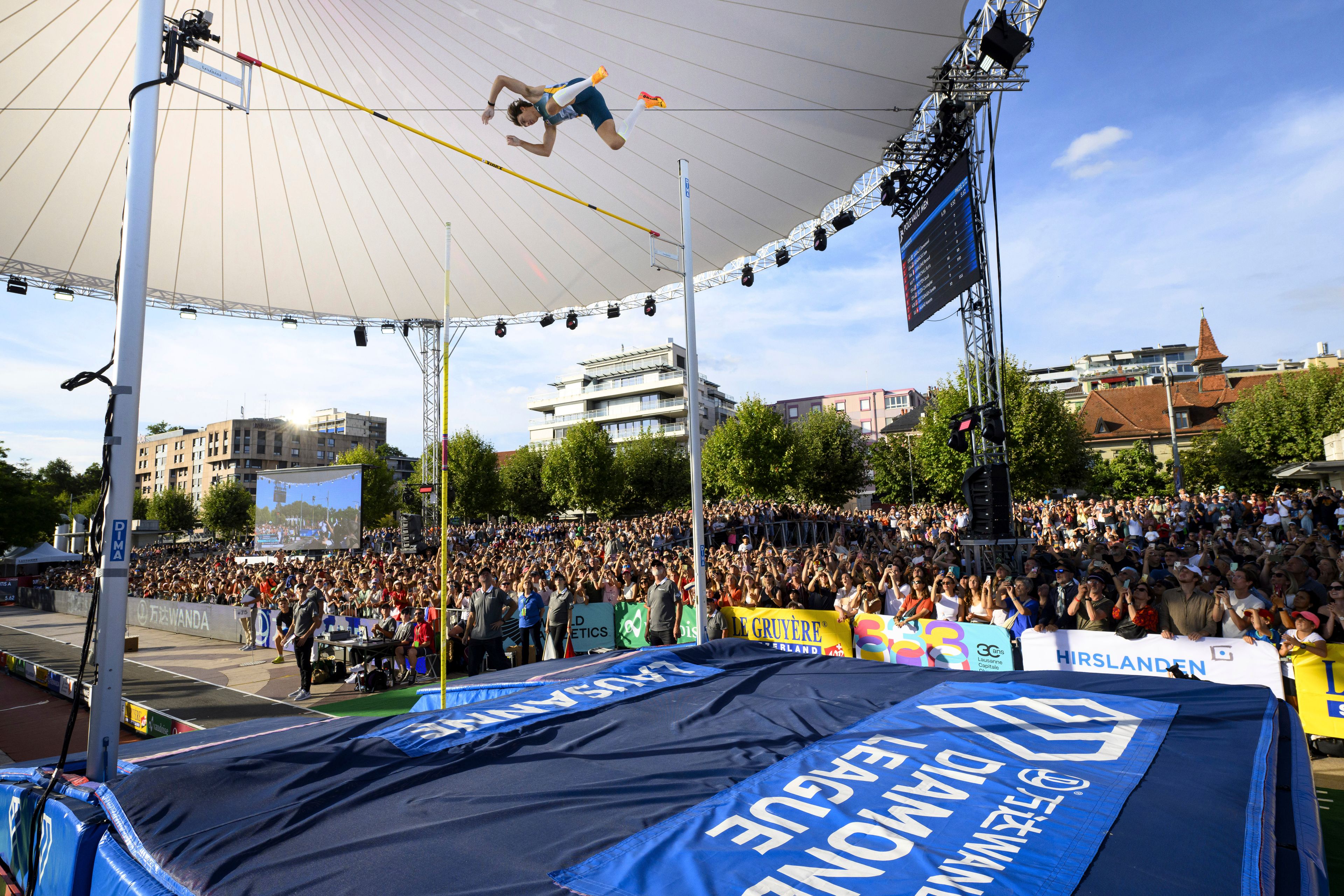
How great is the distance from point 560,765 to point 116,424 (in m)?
3.05

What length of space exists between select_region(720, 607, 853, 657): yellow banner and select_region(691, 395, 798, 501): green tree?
25990 mm

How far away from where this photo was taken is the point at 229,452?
93312 millimetres

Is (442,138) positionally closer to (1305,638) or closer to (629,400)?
(1305,638)

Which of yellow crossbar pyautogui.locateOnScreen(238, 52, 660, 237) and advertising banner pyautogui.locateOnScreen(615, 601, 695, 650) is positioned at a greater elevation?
yellow crossbar pyautogui.locateOnScreen(238, 52, 660, 237)

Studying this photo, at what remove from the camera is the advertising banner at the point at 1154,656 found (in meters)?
6.46

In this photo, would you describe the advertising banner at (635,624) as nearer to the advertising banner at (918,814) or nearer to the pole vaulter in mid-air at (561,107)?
the advertising banner at (918,814)

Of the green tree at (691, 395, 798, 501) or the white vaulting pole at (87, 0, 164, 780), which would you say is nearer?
the white vaulting pole at (87, 0, 164, 780)

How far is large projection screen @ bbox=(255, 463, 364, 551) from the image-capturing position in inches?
952

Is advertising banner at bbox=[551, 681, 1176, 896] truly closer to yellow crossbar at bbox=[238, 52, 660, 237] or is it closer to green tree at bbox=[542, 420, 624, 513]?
yellow crossbar at bbox=[238, 52, 660, 237]

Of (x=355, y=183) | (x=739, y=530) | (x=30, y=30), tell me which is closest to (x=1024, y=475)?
(x=739, y=530)

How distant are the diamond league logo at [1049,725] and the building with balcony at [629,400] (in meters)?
52.5

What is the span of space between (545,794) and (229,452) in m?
110

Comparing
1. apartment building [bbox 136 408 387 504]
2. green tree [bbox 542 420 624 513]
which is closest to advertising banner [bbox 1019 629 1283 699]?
green tree [bbox 542 420 624 513]

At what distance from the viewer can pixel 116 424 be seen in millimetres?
3506
